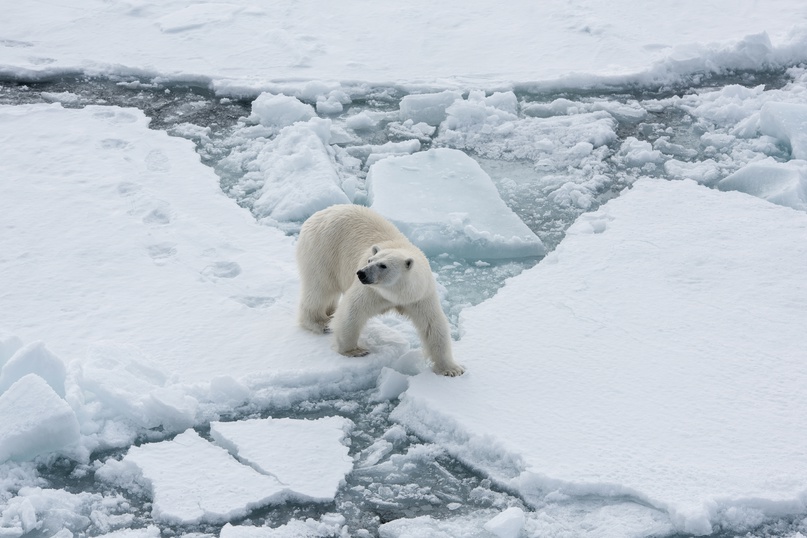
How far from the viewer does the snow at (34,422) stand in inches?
138

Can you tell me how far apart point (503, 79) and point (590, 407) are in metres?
4.89

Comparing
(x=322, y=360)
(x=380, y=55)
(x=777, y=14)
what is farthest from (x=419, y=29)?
(x=322, y=360)

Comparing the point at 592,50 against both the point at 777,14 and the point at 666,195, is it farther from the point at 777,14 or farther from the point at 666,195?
the point at 666,195

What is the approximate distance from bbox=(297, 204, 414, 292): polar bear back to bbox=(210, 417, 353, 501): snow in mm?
838

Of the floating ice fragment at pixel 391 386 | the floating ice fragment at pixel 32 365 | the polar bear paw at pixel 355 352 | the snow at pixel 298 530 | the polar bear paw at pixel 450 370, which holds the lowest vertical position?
the snow at pixel 298 530

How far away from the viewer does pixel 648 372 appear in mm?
4168

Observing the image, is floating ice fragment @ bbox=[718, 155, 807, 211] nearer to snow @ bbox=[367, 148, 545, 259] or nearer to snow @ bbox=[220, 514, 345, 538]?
snow @ bbox=[367, 148, 545, 259]

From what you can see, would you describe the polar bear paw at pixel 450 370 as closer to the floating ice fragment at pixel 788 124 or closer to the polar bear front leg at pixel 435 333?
the polar bear front leg at pixel 435 333

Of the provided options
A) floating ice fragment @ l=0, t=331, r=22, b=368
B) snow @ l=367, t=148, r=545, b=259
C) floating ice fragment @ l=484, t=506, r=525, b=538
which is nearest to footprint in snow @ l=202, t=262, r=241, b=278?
snow @ l=367, t=148, r=545, b=259

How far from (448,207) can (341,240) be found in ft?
4.82

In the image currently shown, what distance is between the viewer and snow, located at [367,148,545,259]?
5398 mm

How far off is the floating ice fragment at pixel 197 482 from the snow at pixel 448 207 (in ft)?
7.13

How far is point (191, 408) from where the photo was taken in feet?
12.6

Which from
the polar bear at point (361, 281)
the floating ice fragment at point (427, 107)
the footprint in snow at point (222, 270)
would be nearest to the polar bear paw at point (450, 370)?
the polar bear at point (361, 281)
